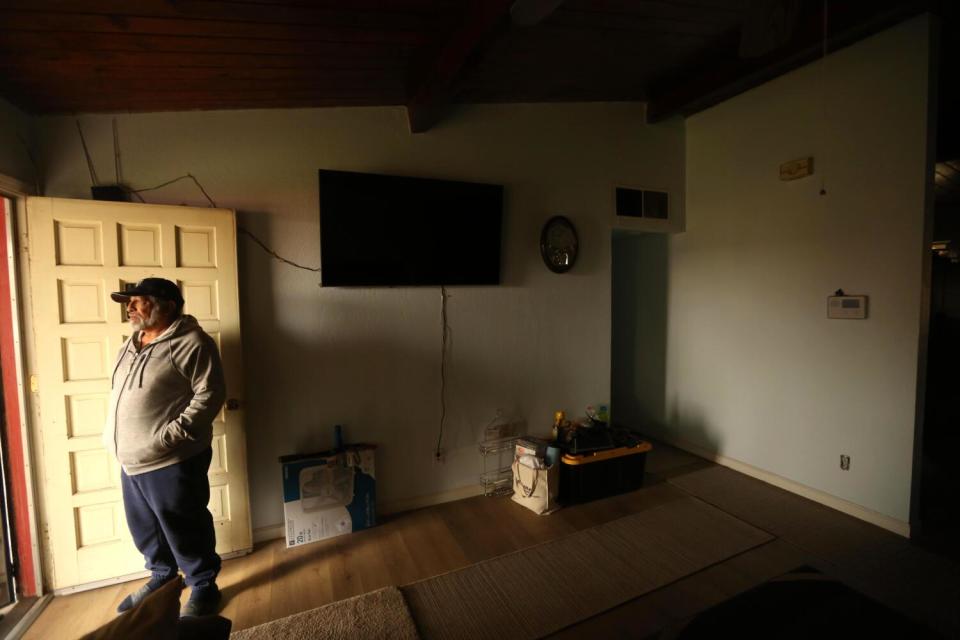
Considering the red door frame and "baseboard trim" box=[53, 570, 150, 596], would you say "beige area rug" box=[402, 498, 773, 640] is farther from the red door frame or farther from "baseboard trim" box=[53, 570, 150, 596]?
the red door frame

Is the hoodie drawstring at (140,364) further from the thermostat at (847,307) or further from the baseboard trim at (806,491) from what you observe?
the baseboard trim at (806,491)

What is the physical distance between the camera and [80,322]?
200 cm

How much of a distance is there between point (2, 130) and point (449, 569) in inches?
117

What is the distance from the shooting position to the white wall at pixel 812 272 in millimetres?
2379

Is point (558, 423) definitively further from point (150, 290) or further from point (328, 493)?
point (150, 290)

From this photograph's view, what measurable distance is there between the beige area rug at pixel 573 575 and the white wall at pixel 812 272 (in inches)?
36.2

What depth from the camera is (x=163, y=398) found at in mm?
1815

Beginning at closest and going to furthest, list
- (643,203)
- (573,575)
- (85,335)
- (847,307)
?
(85,335)
(573,575)
(847,307)
(643,203)

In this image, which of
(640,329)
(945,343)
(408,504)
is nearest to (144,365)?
(408,504)

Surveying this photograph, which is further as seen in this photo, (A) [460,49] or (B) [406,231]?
(B) [406,231]

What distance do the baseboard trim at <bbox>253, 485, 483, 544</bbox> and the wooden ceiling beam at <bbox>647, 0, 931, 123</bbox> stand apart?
133 inches

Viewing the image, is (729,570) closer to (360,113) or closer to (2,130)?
(360,113)

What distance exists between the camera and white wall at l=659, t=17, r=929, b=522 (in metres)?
2.38

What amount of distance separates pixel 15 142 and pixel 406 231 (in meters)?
1.87
